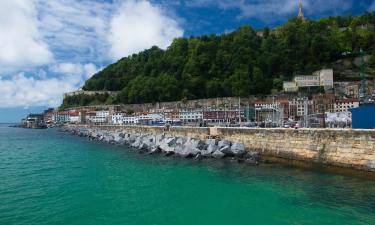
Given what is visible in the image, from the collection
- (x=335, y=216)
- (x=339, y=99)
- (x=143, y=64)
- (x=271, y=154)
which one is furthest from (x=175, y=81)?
(x=335, y=216)

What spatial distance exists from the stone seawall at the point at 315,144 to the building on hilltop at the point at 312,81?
48040 mm

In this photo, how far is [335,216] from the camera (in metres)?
11.5

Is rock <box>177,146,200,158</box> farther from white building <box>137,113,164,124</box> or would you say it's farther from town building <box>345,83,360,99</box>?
town building <box>345,83,360,99</box>

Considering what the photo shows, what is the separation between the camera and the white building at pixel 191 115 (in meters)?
67.6

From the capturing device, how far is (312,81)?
246ft

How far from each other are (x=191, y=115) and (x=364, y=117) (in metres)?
50.3

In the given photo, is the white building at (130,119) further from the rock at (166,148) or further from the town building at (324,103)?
the rock at (166,148)

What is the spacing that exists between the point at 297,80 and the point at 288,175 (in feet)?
198

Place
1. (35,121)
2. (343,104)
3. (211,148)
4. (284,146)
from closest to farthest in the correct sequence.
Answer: (284,146)
(211,148)
(343,104)
(35,121)

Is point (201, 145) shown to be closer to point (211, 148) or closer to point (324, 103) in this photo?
point (211, 148)

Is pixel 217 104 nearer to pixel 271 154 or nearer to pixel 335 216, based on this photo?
pixel 271 154

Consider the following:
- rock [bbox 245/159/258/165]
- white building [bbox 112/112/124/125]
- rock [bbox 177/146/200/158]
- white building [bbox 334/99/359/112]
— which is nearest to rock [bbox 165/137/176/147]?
rock [bbox 177/146/200/158]

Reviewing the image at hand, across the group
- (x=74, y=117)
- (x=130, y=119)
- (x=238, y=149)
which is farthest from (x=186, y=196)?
(x=74, y=117)

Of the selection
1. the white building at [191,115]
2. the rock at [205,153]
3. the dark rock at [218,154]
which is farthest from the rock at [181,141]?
the white building at [191,115]
